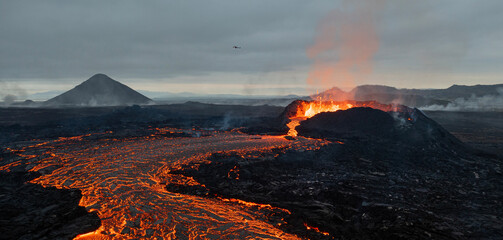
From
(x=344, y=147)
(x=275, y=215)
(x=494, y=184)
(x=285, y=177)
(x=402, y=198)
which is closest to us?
(x=275, y=215)

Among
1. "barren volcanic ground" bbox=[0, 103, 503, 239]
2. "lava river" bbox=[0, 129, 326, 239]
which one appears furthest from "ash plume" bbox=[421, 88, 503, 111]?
"lava river" bbox=[0, 129, 326, 239]

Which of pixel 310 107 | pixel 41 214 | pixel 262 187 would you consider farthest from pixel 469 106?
pixel 41 214

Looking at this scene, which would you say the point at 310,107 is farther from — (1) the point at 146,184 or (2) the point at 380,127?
(1) the point at 146,184

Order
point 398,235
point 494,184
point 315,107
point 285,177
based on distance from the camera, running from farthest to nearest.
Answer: point 315,107, point 285,177, point 494,184, point 398,235

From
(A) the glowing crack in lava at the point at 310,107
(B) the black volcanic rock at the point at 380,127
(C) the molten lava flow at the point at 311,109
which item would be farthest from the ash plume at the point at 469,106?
(B) the black volcanic rock at the point at 380,127

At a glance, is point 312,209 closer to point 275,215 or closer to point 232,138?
point 275,215

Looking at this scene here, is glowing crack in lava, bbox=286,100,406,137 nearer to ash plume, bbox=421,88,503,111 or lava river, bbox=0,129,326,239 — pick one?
lava river, bbox=0,129,326,239

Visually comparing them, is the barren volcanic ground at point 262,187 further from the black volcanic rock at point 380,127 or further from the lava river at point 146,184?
the black volcanic rock at point 380,127

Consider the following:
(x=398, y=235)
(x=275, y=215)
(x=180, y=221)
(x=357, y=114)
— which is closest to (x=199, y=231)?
(x=180, y=221)
